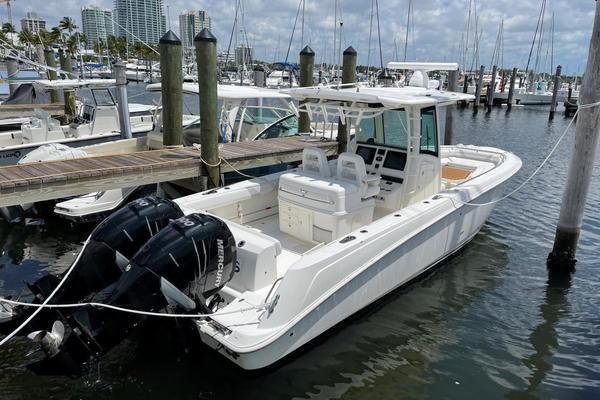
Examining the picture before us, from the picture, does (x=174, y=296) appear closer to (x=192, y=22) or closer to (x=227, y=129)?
(x=227, y=129)

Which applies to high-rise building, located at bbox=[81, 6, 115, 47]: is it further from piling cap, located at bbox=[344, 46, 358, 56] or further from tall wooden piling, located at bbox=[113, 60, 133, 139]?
piling cap, located at bbox=[344, 46, 358, 56]

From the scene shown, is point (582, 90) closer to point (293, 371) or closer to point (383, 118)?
point (383, 118)

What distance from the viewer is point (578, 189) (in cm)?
591

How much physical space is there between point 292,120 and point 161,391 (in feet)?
26.9

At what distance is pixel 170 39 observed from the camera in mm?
8047

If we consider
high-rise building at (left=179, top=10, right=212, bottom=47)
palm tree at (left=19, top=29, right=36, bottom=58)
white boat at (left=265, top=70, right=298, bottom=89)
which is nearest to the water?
high-rise building at (left=179, top=10, right=212, bottom=47)

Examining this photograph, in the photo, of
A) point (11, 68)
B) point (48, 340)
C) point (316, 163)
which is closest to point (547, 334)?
point (316, 163)

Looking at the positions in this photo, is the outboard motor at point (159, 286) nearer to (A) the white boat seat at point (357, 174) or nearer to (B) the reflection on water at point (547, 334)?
(A) the white boat seat at point (357, 174)

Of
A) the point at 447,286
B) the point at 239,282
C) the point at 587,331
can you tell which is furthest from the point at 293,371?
the point at 587,331

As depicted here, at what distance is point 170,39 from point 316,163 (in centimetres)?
427

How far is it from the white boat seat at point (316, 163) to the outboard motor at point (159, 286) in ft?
6.39

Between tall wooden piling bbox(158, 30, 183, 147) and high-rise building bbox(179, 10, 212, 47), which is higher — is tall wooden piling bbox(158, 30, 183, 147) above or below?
below

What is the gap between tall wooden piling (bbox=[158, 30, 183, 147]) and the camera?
319 inches

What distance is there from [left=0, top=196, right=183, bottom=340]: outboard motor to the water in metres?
0.75
